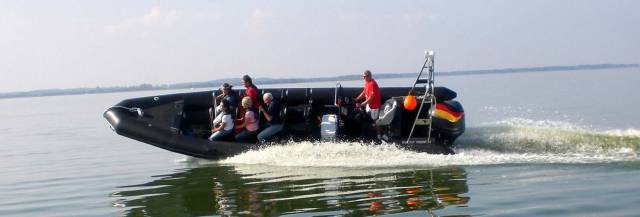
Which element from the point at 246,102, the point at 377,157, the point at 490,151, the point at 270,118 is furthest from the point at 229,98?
the point at 490,151

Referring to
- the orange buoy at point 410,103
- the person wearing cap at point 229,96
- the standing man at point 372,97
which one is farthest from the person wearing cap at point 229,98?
the orange buoy at point 410,103

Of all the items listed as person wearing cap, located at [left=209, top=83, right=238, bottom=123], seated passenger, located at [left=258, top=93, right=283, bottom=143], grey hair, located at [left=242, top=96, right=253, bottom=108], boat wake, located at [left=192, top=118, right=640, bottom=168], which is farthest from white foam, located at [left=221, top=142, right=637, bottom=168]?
person wearing cap, located at [left=209, top=83, right=238, bottom=123]

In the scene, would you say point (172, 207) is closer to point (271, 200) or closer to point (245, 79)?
point (271, 200)

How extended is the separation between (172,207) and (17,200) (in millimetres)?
2175

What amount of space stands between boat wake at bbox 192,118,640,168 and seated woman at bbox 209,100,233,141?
0.36 m

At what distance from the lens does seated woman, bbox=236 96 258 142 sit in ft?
30.2

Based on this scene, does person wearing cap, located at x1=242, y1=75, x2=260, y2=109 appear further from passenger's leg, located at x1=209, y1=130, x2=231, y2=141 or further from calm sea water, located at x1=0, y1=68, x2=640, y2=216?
calm sea water, located at x1=0, y1=68, x2=640, y2=216

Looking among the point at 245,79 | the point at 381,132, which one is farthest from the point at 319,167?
the point at 245,79

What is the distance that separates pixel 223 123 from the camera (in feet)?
30.7

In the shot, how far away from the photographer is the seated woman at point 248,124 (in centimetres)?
922

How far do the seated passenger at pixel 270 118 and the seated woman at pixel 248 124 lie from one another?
12 cm

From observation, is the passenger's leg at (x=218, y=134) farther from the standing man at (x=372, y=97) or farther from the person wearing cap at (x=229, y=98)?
the standing man at (x=372, y=97)

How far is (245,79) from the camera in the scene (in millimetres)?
9555

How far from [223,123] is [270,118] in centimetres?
60
